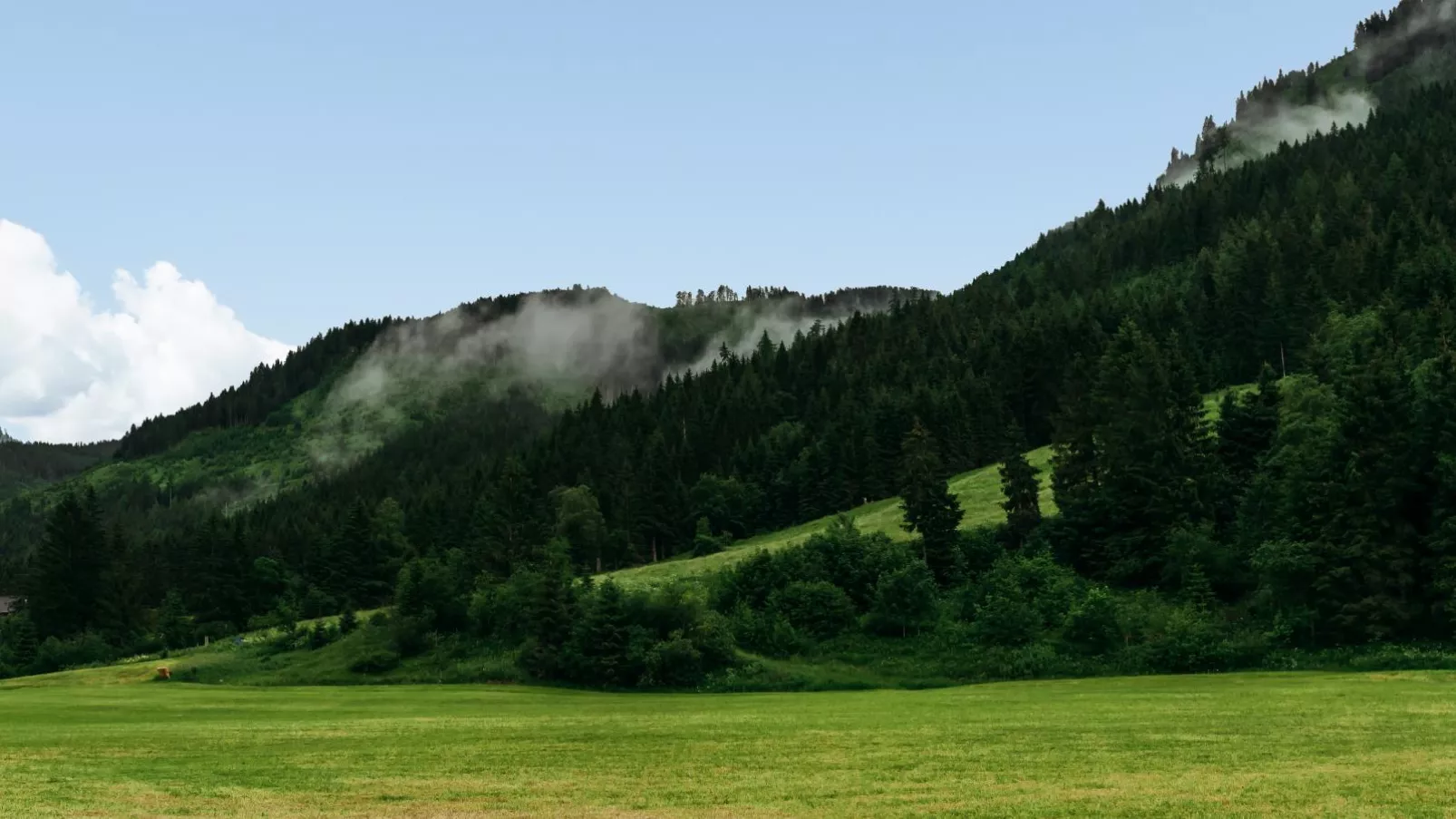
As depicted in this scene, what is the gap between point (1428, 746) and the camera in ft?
82.9

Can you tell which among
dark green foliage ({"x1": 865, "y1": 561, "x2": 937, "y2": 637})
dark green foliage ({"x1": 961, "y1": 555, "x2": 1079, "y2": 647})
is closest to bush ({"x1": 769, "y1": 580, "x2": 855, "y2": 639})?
dark green foliage ({"x1": 865, "y1": 561, "x2": 937, "y2": 637})

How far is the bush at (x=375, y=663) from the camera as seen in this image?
256ft

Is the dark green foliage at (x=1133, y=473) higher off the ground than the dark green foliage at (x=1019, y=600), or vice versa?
the dark green foliage at (x=1133, y=473)

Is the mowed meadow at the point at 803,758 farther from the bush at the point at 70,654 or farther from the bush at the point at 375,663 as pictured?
the bush at the point at 70,654

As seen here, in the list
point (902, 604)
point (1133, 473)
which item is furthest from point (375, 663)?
point (1133, 473)

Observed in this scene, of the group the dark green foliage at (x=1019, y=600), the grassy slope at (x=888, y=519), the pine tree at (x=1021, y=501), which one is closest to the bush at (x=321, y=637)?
the grassy slope at (x=888, y=519)

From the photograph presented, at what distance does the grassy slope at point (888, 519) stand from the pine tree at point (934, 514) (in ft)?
24.6

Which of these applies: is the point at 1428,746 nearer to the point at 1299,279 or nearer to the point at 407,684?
the point at 407,684

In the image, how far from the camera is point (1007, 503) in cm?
9281

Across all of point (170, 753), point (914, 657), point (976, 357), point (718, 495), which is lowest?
point (914, 657)

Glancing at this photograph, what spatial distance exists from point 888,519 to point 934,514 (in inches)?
1172

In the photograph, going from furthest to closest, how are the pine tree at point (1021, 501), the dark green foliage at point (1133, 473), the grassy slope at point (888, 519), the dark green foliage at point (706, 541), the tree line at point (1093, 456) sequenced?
1. the dark green foliage at point (706, 541)
2. the grassy slope at point (888, 519)
3. the pine tree at point (1021, 501)
4. the dark green foliage at point (1133, 473)
5. the tree line at point (1093, 456)

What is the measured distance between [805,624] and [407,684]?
28.2 meters

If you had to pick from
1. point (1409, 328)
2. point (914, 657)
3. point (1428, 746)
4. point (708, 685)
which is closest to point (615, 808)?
point (1428, 746)
